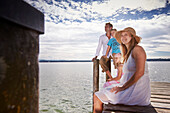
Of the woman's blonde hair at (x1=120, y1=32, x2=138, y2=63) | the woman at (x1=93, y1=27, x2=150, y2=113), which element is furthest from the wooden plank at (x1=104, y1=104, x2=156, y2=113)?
the woman's blonde hair at (x1=120, y1=32, x2=138, y2=63)

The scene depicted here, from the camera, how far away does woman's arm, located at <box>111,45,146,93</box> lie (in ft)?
8.34

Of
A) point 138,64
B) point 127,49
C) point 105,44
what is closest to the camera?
point 138,64

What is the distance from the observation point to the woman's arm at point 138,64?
254cm

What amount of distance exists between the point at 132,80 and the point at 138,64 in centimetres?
35

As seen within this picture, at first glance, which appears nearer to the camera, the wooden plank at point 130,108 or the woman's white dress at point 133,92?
the wooden plank at point 130,108


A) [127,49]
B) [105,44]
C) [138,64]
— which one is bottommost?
[138,64]

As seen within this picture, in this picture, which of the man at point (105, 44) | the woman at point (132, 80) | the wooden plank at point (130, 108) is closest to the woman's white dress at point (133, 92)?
the woman at point (132, 80)

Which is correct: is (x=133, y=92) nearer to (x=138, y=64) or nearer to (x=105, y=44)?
(x=138, y=64)

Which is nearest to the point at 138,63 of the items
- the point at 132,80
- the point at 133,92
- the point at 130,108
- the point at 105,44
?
the point at 132,80

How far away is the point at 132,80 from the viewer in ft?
8.62

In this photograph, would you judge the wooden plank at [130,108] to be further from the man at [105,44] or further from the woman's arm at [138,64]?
the man at [105,44]

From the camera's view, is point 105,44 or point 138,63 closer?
point 138,63

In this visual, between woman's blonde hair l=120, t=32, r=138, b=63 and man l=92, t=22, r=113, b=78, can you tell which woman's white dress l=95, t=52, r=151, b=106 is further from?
man l=92, t=22, r=113, b=78

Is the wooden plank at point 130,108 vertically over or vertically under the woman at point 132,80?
under
